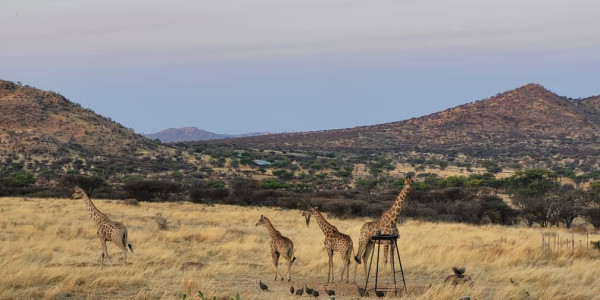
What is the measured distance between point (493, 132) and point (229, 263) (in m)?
96.7

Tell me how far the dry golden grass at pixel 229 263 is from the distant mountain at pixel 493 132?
237 feet

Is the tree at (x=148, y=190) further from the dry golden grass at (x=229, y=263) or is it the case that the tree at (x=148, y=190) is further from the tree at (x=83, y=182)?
the dry golden grass at (x=229, y=263)

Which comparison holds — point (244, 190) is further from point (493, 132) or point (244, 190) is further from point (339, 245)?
point (493, 132)

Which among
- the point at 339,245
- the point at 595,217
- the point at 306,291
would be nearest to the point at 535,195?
the point at 595,217

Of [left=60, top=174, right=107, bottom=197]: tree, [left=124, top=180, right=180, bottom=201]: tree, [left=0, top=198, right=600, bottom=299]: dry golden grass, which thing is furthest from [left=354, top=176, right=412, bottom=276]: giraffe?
[left=60, top=174, right=107, bottom=197]: tree

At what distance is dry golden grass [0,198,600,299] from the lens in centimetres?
1281

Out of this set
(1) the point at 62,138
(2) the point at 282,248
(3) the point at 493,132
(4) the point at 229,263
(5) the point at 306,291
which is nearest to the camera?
(5) the point at 306,291

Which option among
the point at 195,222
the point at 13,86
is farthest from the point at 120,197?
the point at 13,86

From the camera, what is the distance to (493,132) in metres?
108

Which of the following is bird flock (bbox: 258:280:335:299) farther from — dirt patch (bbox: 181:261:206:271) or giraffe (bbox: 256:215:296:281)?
dirt patch (bbox: 181:261:206:271)

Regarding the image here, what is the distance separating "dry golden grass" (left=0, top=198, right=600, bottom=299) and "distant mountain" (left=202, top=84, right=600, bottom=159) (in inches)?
2841

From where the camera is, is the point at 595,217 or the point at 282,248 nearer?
the point at 282,248

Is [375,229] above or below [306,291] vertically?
above

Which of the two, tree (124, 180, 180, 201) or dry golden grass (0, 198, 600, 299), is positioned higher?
tree (124, 180, 180, 201)
